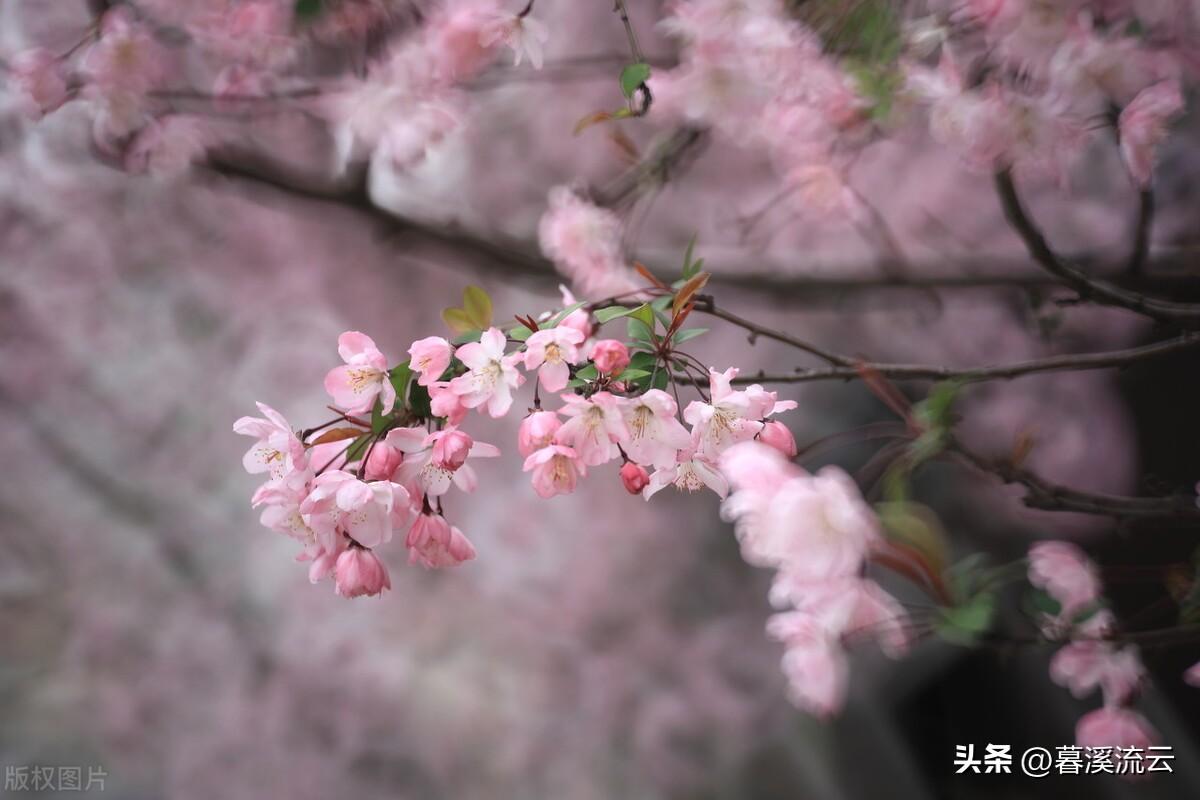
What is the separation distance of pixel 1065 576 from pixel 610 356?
0.63 m

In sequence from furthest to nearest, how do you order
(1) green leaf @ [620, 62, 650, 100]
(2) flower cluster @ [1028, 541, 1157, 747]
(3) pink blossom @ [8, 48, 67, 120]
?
1. (3) pink blossom @ [8, 48, 67, 120]
2. (2) flower cluster @ [1028, 541, 1157, 747]
3. (1) green leaf @ [620, 62, 650, 100]

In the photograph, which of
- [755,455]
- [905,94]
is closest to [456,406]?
[755,455]

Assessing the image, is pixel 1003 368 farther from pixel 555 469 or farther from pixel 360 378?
pixel 360 378

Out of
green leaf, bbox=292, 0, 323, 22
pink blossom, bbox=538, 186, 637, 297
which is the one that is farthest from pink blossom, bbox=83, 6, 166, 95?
pink blossom, bbox=538, 186, 637, 297

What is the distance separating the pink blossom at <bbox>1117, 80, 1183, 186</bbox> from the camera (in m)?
0.59

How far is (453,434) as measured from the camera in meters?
0.43

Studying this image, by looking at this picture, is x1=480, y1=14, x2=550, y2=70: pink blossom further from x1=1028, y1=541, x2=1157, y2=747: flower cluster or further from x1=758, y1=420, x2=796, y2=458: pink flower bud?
x1=1028, y1=541, x2=1157, y2=747: flower cluster

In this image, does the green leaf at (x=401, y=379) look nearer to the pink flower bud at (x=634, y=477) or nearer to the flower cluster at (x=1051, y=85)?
the pink flower bud at (x=634, y=477)

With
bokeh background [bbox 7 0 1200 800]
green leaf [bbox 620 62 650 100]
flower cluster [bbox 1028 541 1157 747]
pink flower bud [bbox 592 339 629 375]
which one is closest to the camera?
pink flower bud [bbox 592 339 629 375]

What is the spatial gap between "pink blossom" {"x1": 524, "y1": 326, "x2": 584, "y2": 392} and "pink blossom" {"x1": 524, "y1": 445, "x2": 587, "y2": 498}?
37mm

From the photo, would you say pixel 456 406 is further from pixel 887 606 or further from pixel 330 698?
pixel 330 698

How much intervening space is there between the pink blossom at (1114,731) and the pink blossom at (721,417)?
0.52 m

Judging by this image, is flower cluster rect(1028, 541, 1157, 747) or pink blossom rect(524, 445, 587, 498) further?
flower cluster rect(1028, 541, 1157, 747)

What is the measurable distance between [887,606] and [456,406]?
31cm
